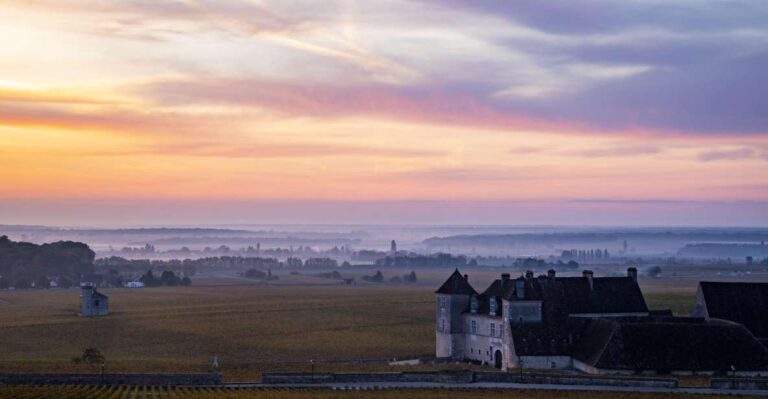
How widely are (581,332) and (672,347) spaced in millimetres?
5242

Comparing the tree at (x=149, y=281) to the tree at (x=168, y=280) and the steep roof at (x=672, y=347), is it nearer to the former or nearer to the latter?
the tree at (x=168, y=280)

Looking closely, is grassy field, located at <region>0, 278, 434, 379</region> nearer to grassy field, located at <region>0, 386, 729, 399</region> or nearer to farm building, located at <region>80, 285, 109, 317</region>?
farm building, located at <region>80, 285, 109, 317</region>

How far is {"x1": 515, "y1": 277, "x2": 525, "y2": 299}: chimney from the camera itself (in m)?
54.9

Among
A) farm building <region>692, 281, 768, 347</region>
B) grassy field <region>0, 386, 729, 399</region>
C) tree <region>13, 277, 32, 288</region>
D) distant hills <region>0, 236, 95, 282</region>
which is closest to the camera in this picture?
grassy field <region>0, 386, 729, 399</region>

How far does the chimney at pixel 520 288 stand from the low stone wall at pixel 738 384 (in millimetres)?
12356

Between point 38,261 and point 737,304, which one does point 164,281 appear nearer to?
point 38,261

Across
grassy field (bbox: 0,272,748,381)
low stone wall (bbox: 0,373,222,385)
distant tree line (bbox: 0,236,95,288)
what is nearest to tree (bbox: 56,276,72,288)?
distant tree line (bbox: 0,236,95,288)

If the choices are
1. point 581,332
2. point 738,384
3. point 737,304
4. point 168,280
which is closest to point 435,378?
point 581,332

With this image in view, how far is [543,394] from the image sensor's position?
42781 mm

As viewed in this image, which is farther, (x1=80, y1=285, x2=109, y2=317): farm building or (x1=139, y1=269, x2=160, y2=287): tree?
(x1=139, y1=269, x2=160, y2=287): tree

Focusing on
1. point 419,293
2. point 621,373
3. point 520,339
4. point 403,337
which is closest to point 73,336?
point 403,337

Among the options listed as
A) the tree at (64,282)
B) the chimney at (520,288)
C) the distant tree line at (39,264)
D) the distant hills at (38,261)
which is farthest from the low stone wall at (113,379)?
the distant hills at (38,261)

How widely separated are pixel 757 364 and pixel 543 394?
43.7 ft

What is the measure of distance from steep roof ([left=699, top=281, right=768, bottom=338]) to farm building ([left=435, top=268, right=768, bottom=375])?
8.09 ft
